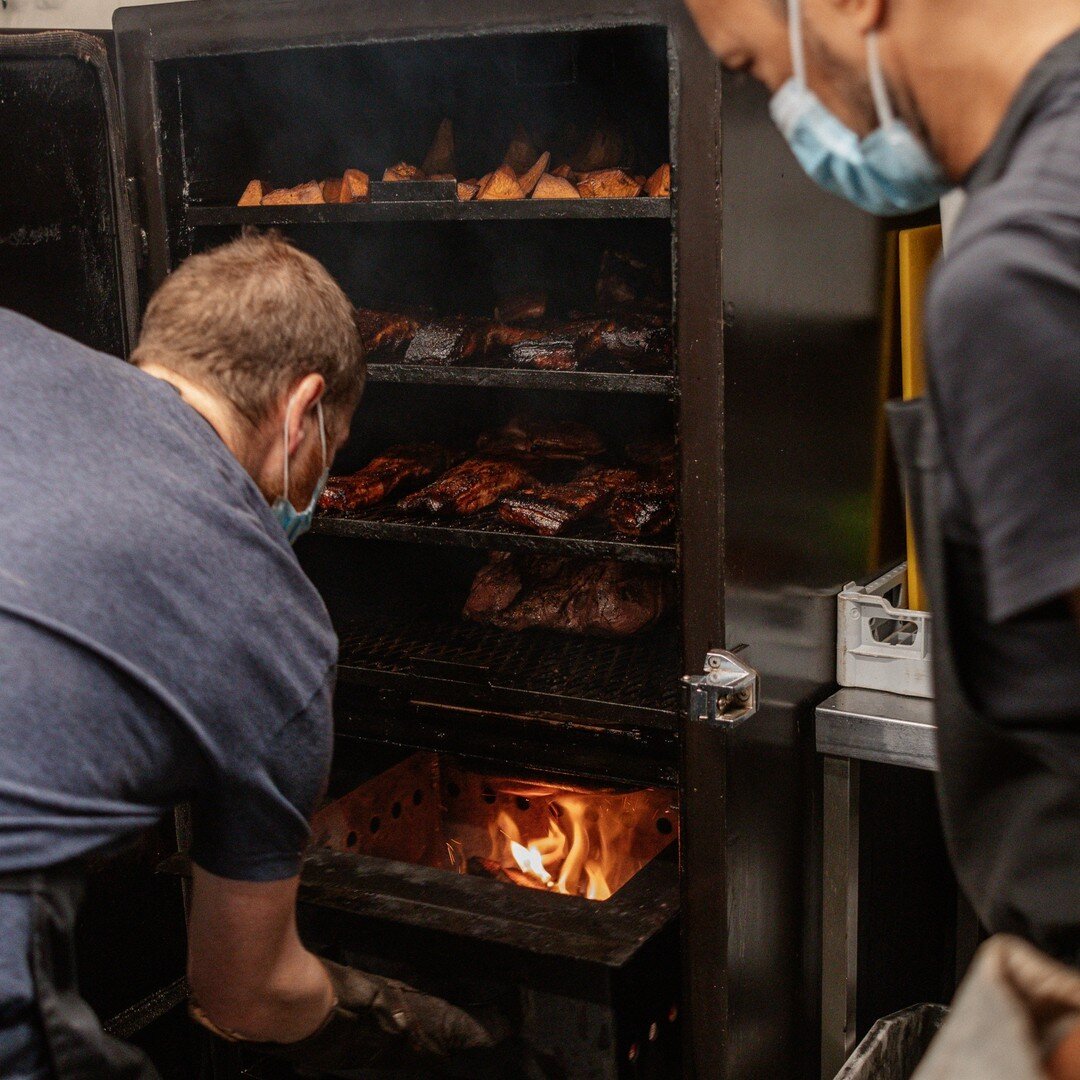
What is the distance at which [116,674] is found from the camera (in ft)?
4.48

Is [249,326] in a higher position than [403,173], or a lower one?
lower

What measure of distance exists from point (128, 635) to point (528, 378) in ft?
2.89

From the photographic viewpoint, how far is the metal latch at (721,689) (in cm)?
198

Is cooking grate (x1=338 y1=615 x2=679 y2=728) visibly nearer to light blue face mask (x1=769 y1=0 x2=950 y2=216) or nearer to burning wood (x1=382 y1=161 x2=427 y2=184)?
burning wood (x1=382 y1=161 x2=427 y2=184)

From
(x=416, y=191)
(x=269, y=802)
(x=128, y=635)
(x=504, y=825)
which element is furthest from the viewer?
(x=504, y=825)

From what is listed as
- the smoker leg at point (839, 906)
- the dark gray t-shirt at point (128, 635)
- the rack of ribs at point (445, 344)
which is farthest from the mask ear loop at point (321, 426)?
the smoker leg at point (839, 906)

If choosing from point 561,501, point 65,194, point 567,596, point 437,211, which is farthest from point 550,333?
point 65,194

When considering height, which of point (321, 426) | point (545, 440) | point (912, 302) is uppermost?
point (912, 302)

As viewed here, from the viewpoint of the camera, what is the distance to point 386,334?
8.34ft

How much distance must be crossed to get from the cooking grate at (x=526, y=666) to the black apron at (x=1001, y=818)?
2.94 ft

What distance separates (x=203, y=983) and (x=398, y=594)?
1.29m

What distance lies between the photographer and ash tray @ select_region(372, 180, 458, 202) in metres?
2.09

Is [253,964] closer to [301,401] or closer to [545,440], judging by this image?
[301,401]

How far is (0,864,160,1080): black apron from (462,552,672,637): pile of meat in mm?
1256
